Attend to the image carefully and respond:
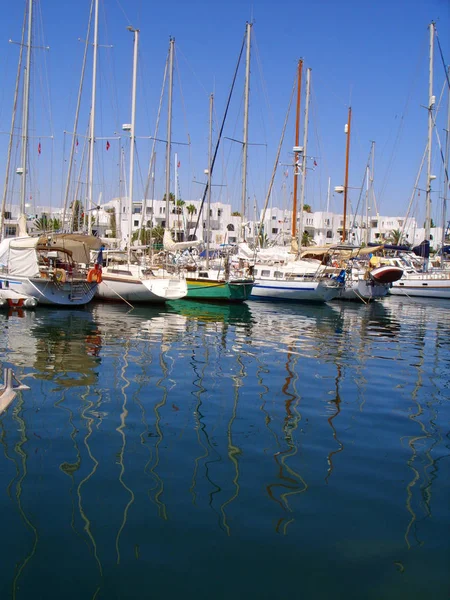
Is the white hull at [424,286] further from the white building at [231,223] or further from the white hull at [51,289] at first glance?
the white building at [231,223]

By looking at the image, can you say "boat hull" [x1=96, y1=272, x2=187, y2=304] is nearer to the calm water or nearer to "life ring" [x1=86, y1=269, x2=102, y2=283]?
"life ring" [x1=86, y1=269, x2=102, y2=283]

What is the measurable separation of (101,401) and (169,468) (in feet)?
12.9

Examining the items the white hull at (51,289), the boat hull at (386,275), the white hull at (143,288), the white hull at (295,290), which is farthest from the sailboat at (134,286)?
the boat hull at (386,275)

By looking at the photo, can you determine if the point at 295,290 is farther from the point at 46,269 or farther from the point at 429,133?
the point at 429,133

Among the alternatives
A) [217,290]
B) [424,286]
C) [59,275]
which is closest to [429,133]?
[424,286]

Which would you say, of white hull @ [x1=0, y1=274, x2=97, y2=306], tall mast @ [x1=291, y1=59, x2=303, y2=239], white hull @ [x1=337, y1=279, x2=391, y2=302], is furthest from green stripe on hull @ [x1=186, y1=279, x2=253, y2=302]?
tall mast @ [x1=291, y1=59, x2=303, y2=239]

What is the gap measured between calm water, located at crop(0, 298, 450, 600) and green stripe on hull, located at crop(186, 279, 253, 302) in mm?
17392

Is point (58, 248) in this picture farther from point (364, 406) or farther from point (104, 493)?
point (104, 493)

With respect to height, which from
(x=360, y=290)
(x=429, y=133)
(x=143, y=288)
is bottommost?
(x=143, y=288)

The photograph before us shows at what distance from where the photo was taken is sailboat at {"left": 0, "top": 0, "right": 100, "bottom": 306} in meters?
29.2

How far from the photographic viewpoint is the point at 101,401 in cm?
1234

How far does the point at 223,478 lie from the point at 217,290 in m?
26.9

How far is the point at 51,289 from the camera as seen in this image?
29703 millimetres

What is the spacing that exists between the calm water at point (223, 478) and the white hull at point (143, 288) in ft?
47.6
